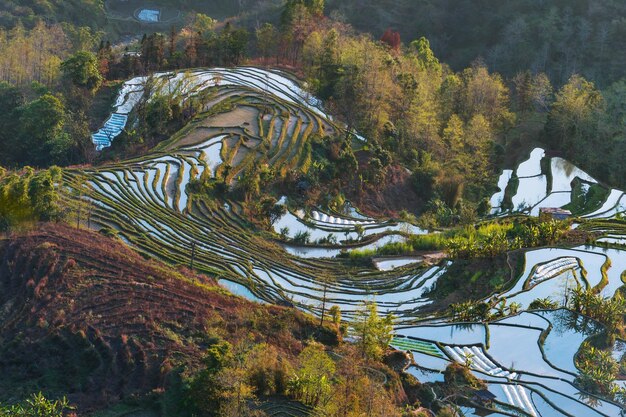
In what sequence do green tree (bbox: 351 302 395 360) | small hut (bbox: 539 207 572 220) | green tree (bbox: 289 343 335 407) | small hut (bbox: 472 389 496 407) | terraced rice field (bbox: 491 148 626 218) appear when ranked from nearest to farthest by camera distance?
green tree (bbox: 289 343 335 407)
small hut (bbox: 472 389 496 407)
green tree (bbox: 351 302 395 360)
small hut (bbox: 539 207 572 220)
terraced rice field (bbox: 491 148 626 218)

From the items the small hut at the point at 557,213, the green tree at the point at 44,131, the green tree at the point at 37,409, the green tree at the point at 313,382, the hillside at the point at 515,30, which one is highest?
the hillside at the point at 515,30

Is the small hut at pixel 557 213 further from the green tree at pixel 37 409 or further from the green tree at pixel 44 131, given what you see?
the green tree at pixel 37 409

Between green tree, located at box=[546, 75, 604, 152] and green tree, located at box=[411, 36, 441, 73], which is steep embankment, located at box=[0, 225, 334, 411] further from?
green tree, located at box=[411, 36, 441, 73]

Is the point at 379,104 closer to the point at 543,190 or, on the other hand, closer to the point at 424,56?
the point at 543,190

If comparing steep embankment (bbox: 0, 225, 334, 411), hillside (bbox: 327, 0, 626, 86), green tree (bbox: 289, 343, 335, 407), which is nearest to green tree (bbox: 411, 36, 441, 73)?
hillside (bbox: 327, 0, 626, 86)

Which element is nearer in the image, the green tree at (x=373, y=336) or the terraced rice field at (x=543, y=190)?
the green tree at (x=373, y=336)

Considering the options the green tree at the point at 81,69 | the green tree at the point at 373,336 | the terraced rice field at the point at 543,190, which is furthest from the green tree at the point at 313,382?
the green tree at the point at 81,69

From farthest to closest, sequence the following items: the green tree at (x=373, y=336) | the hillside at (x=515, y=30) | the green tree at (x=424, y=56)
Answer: the hillside at (x=515, y=30) → the green tree at (x=424, y=56) → the green tree at (x=373, y=336)
